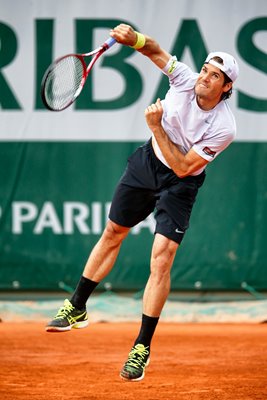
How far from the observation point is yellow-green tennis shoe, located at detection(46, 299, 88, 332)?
20.0 feet

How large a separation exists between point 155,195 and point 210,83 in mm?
779

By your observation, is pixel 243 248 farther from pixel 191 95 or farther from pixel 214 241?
pixel 191 95

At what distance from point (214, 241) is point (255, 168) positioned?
29.7 inches

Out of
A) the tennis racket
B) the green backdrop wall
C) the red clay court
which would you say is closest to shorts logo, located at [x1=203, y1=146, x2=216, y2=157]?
the tennis racket

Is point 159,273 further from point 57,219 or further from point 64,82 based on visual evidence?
point 57,219

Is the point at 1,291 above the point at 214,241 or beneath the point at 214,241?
beneath

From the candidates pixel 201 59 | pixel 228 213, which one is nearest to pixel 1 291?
pixel 228 213

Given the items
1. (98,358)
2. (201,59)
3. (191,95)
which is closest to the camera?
(191,95)

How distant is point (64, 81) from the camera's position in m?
5.91

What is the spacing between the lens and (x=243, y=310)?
9.25 m

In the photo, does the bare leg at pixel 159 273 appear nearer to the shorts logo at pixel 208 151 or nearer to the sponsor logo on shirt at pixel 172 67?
the shorts logo at pixel 208 151

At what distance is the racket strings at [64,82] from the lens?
576 cm

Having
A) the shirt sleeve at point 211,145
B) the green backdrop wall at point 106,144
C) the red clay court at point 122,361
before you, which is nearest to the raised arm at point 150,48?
the shirt sleeve at point 211,145

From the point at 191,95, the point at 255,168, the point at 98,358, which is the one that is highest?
the point at 191,95
